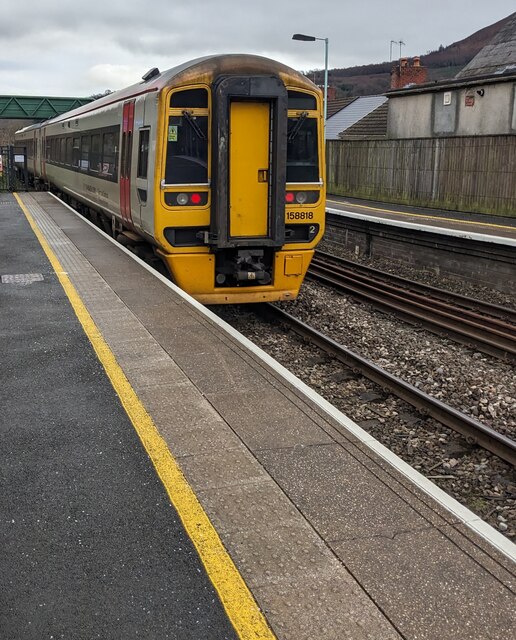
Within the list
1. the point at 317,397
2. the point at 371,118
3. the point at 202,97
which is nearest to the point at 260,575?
the point at 317,397

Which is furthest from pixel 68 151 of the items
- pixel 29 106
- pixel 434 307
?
pixel 29 106

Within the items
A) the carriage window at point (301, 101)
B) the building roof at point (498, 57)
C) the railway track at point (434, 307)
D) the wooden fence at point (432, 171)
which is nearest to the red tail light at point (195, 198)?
the carriage window at point (301, 101)

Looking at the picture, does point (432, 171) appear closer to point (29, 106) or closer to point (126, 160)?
point (126, 160)

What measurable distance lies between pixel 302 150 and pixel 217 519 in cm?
639

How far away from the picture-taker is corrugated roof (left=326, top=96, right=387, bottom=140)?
128ft

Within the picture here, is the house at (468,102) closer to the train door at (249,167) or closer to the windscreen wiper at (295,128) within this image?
the windscreen wiper at (295,128)

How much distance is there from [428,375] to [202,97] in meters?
4.31

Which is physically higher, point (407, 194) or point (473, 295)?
point (407, 194)

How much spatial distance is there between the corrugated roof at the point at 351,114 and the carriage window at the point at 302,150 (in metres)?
30.2

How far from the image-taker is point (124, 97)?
10742 millimetres

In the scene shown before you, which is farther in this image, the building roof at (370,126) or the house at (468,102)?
Result: the building roof at (370,126)

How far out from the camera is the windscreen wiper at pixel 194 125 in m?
8.35

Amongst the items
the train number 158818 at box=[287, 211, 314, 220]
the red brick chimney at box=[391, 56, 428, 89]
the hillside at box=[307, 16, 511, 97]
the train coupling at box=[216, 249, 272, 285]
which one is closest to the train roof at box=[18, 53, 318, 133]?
the train number 158818 at box=[287, 211, 314, 220]

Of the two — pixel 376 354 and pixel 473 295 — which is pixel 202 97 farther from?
pixel 473 295
